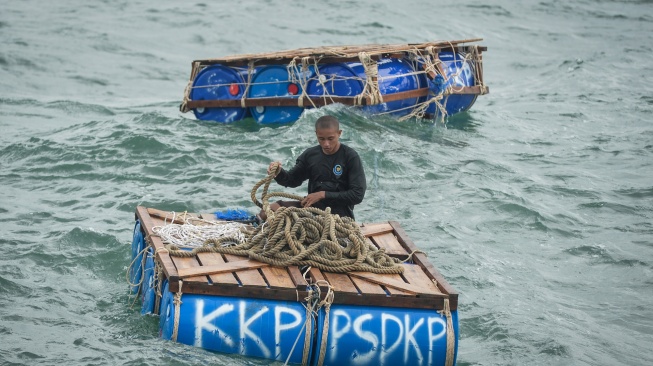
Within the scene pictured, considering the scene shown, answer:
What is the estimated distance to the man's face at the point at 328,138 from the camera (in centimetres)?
756

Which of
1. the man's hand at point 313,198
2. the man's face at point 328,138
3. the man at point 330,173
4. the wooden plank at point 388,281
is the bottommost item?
the wooden plank at point 388,281

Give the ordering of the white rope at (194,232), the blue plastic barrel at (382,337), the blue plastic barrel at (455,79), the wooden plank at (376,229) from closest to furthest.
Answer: the blue plastic barrel at (382,337) < the white rope at (194,232) < the wooden plank at (376,229) < the blue plastic barrel at (455,79)

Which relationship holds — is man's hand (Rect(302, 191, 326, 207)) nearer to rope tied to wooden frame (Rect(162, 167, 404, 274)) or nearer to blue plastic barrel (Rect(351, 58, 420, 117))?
rope tied to wooden frame (Rect(162, 167, 404, 274))

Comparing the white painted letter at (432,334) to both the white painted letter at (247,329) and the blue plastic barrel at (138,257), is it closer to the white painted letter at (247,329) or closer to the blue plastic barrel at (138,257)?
the white painted letter at (247,329)

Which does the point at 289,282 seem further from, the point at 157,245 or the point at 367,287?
the point at 157,245

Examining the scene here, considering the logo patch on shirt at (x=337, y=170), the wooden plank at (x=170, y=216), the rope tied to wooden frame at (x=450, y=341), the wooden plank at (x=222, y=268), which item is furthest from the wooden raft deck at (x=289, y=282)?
the logo patch on shirt at (x=337, y=170)

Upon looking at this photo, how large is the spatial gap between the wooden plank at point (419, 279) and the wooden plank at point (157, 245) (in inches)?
70.3

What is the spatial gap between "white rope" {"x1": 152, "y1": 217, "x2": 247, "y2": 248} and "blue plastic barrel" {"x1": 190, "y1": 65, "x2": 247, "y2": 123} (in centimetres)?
634

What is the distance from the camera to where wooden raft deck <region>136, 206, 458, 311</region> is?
649cm

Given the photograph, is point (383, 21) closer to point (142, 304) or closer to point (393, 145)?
Result: point (393, 145)

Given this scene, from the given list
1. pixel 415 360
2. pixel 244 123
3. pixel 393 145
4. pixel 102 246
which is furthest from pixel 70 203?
pixel 415 360

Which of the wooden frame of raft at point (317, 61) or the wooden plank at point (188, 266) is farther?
the wooden frame of raft at point (317, 61)

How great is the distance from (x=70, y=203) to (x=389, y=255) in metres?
5.44

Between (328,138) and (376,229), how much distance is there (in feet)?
3.31
